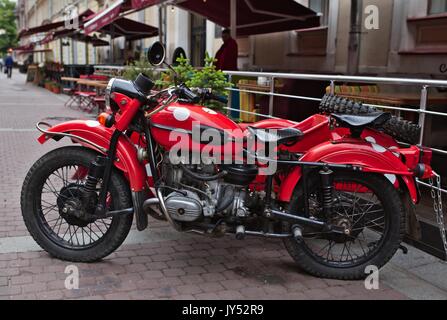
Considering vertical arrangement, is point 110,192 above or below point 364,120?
below

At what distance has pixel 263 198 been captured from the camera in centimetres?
356

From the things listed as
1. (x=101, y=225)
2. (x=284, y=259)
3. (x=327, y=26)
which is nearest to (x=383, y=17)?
(x=327, y=26)

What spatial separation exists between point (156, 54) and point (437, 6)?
17.5 ft

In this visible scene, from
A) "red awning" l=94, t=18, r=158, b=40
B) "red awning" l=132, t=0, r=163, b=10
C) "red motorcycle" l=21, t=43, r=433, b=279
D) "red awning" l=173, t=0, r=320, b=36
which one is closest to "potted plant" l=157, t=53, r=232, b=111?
"red motorcycle" l=21, t=43, r=433, b=279

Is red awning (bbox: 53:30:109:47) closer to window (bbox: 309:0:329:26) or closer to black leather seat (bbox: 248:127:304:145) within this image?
window (bbox: 309:0:329:26)

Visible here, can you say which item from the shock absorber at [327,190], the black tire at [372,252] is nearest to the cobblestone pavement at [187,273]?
the black tire at [372,252]

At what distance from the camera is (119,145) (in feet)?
11.8

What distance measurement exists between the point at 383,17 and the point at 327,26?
59.6 inches

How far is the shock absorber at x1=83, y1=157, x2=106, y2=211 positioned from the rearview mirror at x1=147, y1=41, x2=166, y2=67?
770 millimetres

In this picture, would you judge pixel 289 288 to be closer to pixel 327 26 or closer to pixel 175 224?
pixel 175 224

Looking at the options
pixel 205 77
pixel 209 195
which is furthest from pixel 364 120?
pixel 205 77

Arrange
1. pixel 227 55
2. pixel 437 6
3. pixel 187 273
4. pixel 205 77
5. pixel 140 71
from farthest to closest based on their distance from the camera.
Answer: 1. pixel 227 55
2. pixel 437 6
3. pixel 140 71
4. pixel 205 77
5. pixel 187 273

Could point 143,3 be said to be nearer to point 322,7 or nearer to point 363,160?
point 322,7

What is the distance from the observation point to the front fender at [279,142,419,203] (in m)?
3.34
